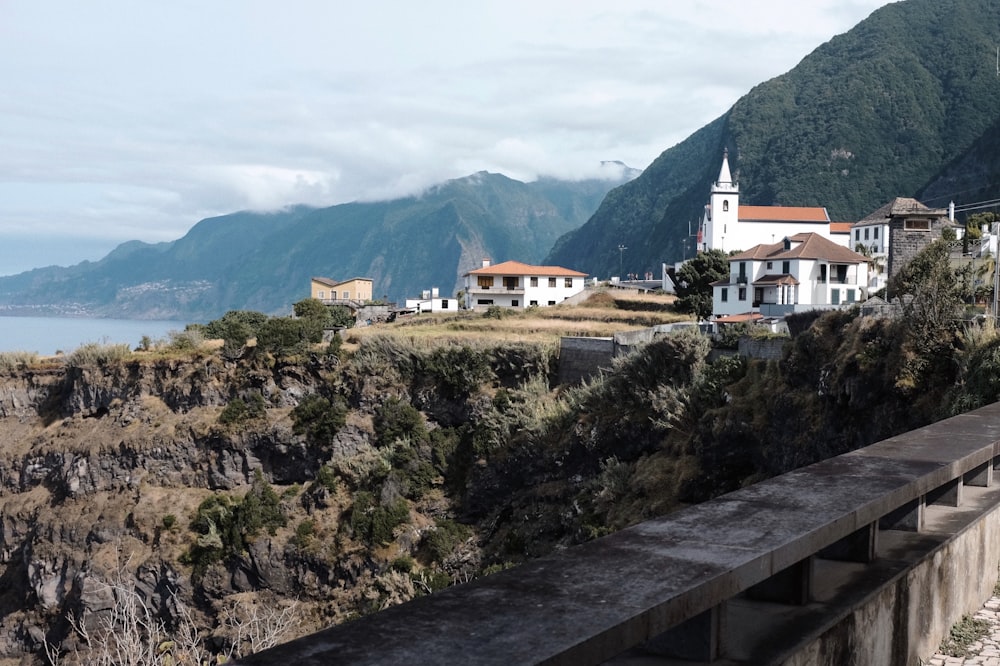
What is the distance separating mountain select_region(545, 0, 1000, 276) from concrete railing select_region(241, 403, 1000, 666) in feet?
321

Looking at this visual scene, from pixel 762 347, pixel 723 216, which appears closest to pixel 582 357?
pixel 762 347

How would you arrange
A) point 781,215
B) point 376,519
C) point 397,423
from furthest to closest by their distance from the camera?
point 781,215 → point 397,423 → point 376,519

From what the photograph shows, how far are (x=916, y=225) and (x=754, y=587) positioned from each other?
36588mm

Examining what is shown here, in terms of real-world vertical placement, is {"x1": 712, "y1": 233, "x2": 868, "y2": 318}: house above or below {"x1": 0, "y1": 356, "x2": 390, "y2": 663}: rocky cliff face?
above

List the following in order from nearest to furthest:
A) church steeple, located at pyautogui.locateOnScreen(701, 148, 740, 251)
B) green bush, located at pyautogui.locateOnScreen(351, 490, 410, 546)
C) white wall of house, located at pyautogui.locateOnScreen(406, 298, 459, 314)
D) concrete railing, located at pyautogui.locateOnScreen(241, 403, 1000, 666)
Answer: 1. concrete railing, located at pyautogui.locateOnScreen(241, 403, 1000, 666)
2. green bush, located at pyautogui.locateOnScreen(351, 490, 410, 546)
3. white wall of house, located at pyautogui.locateOnScreen(406, 298, 459, 314)
4. church steeple, located at pyautogui.locateOnScreen(701, 148, 740, 251)

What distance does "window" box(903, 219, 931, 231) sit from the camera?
35.6 metres

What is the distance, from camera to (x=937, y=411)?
53.0 feet

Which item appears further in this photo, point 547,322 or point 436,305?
point 436,305

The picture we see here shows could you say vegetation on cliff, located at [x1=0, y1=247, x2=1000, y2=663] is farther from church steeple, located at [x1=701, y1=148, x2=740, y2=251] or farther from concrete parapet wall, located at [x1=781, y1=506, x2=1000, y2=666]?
church steeple, located at [x1=701, y1=148, x2=740, y2=251]

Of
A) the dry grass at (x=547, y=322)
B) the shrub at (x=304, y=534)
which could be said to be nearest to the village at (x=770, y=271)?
the dry grass at (x=547, y=322)

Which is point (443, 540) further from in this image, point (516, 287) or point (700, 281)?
point (516, 287)

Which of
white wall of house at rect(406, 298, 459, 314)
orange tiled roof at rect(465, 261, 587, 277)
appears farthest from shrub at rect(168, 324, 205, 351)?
white wall of house at rect(406, 298, 459, 314)

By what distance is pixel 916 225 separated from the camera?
118 feet

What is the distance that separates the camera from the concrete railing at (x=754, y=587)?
2314 millimetres
